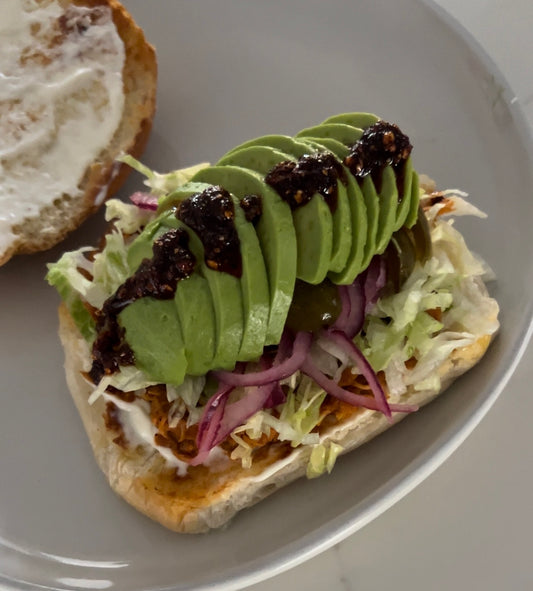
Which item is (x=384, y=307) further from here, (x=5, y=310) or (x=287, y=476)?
(x=5, y=310)

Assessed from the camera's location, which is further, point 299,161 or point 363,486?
point 363,486

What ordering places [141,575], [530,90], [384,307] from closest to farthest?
[141,575], [384,307], [530,90]

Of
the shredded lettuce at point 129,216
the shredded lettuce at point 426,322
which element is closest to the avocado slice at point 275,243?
the shredded lettuce at point 426,322

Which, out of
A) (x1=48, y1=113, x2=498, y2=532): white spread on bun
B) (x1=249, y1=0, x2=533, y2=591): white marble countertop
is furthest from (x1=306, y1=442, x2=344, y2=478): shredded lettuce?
(x1=249, y1=0, x2=533, y2=591): white marble countertop

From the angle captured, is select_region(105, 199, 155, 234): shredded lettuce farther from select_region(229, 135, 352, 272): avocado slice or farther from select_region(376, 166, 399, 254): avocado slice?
select_region(376, 166, 399, 254): avocado slice

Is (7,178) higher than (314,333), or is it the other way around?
(314,333)

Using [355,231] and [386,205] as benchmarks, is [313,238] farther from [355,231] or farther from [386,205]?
[386,205]

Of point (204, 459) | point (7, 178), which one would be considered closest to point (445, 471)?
point (204, 459)
